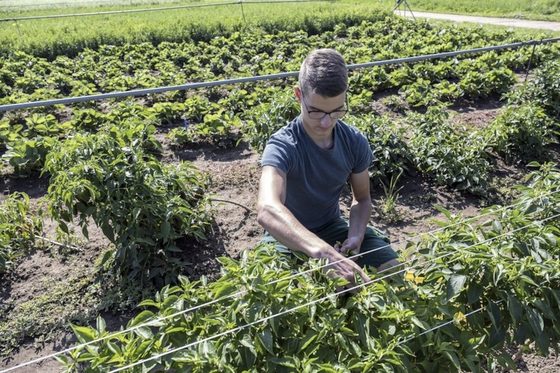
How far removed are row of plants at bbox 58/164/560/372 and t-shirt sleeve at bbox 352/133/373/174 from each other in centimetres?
91

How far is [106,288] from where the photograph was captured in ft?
12.2

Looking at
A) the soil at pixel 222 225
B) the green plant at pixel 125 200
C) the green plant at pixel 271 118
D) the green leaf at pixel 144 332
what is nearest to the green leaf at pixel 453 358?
the green leaf at pixel 144 332

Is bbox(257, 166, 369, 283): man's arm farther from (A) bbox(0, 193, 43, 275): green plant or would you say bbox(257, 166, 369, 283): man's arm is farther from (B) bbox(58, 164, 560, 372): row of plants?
(A) bbox(0, 193, 43, 275): green plant

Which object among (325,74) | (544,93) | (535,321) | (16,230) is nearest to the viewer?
(535,321)

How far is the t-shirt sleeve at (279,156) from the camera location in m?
2.62

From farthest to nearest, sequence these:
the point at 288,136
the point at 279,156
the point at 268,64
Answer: the point at 268,64 → the point at 288,136 → the point at 279,156

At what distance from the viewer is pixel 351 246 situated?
106 inches

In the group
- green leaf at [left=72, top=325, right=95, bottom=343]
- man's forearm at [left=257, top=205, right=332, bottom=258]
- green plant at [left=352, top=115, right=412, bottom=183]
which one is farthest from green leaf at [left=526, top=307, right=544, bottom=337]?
green plant at [left=352, top=115, right=412, bottom=183]

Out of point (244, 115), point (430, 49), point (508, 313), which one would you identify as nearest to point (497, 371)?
point (508, 313)

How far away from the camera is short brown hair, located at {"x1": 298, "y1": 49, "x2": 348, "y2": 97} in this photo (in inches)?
93.2

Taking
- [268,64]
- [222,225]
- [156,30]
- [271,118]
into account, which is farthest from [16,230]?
[156,30]

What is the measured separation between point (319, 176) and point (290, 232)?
732mm

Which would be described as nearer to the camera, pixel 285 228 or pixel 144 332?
pixel 144 332

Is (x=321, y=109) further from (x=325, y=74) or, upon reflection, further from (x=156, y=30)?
(x=156, y=30)
